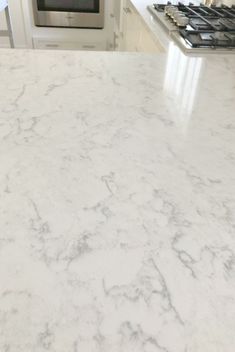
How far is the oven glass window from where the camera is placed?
2838 mm

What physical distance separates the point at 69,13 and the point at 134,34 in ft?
3.97

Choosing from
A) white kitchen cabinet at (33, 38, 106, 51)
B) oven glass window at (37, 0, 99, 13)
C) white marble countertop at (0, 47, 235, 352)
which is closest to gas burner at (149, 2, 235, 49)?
white marble countertop at (0, 47, 235, 352)

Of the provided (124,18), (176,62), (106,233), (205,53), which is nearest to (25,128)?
(106,233)

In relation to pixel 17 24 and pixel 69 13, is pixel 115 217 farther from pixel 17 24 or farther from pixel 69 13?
pixel 17 24

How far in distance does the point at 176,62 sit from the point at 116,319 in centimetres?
96

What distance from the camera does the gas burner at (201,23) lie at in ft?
4.39

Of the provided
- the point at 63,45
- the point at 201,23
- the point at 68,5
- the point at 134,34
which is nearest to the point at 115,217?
the point at 201,23

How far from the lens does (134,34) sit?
6.51ft

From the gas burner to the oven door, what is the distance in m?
1.27

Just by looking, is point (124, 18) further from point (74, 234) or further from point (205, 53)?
point (74, 234)

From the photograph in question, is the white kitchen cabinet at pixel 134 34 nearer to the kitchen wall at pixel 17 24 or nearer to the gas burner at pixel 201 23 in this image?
the gas burner at pixel 201 23

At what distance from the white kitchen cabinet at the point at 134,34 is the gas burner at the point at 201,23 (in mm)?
87

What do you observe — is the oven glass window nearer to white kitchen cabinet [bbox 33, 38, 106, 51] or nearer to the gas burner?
white kitchen cabinet [bbox 33, 38, 106, 51]

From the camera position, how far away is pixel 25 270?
1.48 feet
